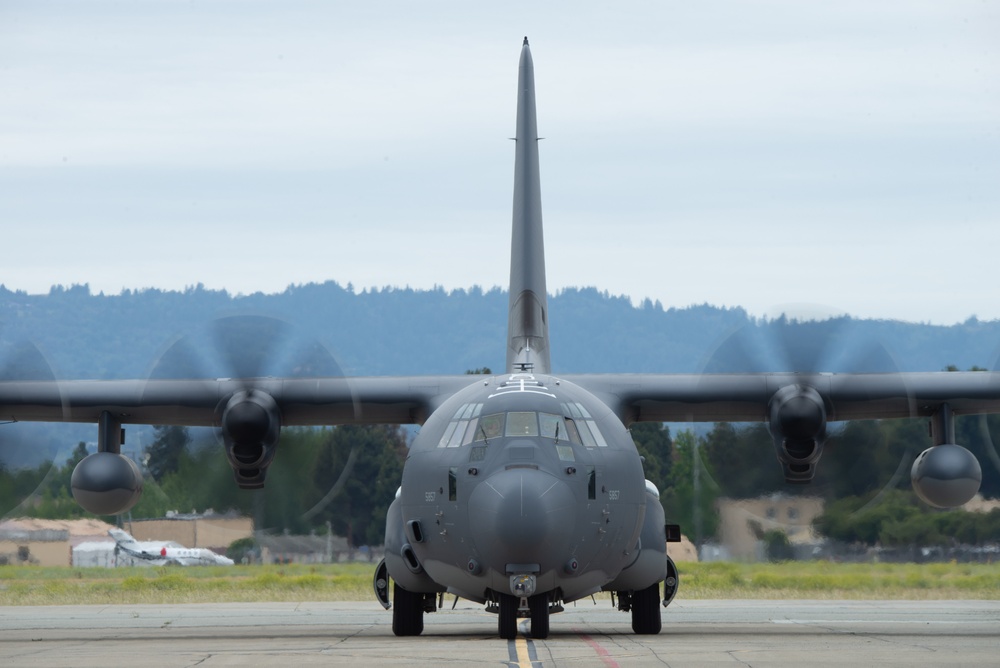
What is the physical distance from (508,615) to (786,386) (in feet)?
24.0

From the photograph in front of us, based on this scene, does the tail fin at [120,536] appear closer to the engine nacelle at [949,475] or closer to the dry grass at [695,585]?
the dry grass at [695,585]

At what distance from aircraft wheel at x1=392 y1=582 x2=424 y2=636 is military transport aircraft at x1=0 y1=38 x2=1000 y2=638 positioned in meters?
0.02

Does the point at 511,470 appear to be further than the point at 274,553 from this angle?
No

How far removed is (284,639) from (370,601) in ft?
58.6

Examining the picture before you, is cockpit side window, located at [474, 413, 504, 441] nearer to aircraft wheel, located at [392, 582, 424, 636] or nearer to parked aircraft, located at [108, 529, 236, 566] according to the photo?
aircraft wheel, located at [392, 582, 424, 636]

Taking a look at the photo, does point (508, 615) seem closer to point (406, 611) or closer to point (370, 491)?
point (406, 611)

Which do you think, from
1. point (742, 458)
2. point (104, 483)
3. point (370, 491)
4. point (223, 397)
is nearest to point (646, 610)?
point (742, 458)

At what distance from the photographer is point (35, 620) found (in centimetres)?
2859

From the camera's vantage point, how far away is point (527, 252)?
997 inches

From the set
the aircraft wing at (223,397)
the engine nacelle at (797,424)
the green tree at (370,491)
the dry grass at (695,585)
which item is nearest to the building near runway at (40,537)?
the dry grass at (695,585)

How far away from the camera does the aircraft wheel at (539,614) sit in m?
18.7

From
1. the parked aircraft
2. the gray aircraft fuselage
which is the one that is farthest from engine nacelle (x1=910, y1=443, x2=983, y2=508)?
the parked aircraft

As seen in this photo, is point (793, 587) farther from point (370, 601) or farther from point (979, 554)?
point (370, 601)

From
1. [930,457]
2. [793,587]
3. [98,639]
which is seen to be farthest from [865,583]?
[98,639]
